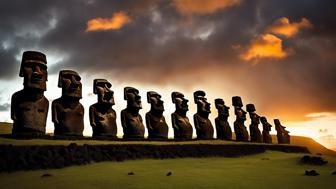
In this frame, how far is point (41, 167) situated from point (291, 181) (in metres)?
5.39

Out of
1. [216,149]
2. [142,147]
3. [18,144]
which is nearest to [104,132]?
[142,147]

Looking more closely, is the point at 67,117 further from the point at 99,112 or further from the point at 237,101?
the point at 237,101

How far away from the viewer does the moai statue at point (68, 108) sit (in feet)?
42.4

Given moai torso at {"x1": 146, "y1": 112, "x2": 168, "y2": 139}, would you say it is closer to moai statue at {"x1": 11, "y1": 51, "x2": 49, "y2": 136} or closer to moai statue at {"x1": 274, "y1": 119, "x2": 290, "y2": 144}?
moai statue at {"x1": 11, "y1": 51, "x2": 49, "y2": 136}

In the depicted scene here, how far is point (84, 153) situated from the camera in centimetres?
963

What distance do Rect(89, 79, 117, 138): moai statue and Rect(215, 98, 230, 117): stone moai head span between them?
7480 millimetres

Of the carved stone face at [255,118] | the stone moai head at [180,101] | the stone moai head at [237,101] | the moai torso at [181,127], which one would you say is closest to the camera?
the moai torso at [181,127]

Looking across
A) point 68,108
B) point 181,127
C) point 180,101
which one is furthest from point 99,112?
point 180,101

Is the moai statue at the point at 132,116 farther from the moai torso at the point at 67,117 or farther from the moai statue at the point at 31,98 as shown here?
the moai statue at the point at 31,98

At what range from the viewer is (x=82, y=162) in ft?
31.0

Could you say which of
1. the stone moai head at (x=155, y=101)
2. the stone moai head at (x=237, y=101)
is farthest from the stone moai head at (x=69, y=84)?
the stone moai head at (x=237, y=101)

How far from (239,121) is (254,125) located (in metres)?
2.04

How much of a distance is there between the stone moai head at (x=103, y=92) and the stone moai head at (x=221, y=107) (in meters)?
7.68

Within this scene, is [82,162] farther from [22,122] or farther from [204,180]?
[204,180]
